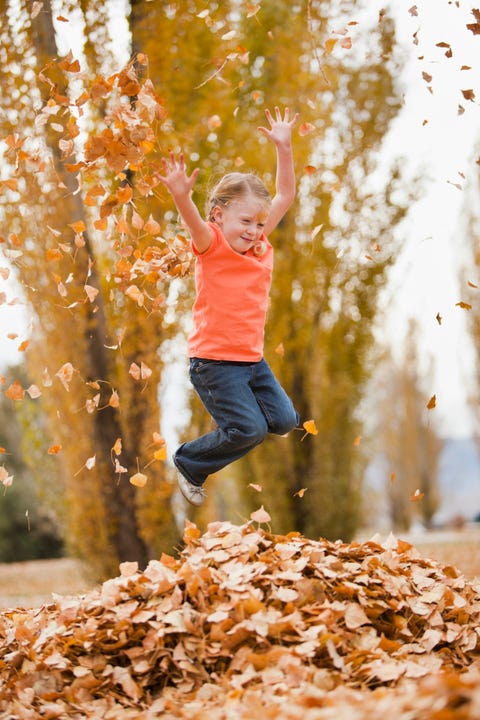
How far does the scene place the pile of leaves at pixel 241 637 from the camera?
258 centimetres

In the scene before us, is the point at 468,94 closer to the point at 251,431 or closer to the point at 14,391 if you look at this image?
the point at 251,431

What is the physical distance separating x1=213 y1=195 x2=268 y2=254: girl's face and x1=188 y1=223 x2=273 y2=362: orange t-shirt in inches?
2.2

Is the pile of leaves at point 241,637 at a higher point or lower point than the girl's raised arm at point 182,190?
lower

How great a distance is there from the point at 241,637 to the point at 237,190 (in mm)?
1798

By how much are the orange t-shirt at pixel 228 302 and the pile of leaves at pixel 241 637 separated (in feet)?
2.75

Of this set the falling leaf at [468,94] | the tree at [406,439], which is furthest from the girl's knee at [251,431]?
the tree at [406,439]

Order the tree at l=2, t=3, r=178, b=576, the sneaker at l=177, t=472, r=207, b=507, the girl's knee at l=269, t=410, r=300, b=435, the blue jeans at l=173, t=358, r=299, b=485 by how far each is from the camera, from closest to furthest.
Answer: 1. the blue jeans at l=173, t=358, r=299, b=485
2. the girl's knee at l=269, t=410, r=300, b=435
3. the sneaker at l=177, t=472, r=207, b=507
4. the tree at l=2, t=3, r=178, b=576

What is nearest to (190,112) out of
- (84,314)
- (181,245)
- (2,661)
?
(84,314)

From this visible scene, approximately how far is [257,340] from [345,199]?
5.95 m

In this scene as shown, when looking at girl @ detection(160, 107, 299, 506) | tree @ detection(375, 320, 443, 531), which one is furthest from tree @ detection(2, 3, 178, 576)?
tree @ detection(375, 320, 443, 531)

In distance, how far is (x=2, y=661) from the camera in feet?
9.93

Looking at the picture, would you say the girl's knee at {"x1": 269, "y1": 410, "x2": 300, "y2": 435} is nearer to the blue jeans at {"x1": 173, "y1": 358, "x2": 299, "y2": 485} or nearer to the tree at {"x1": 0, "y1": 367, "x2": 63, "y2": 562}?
the blue jeans at {"x1": 173, "y1": 358, "x2": 299, "y2": 485}

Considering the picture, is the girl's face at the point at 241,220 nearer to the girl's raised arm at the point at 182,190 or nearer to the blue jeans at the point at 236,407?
the girl's raised arm at the point at 182,190

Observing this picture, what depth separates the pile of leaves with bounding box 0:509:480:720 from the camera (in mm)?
2580
